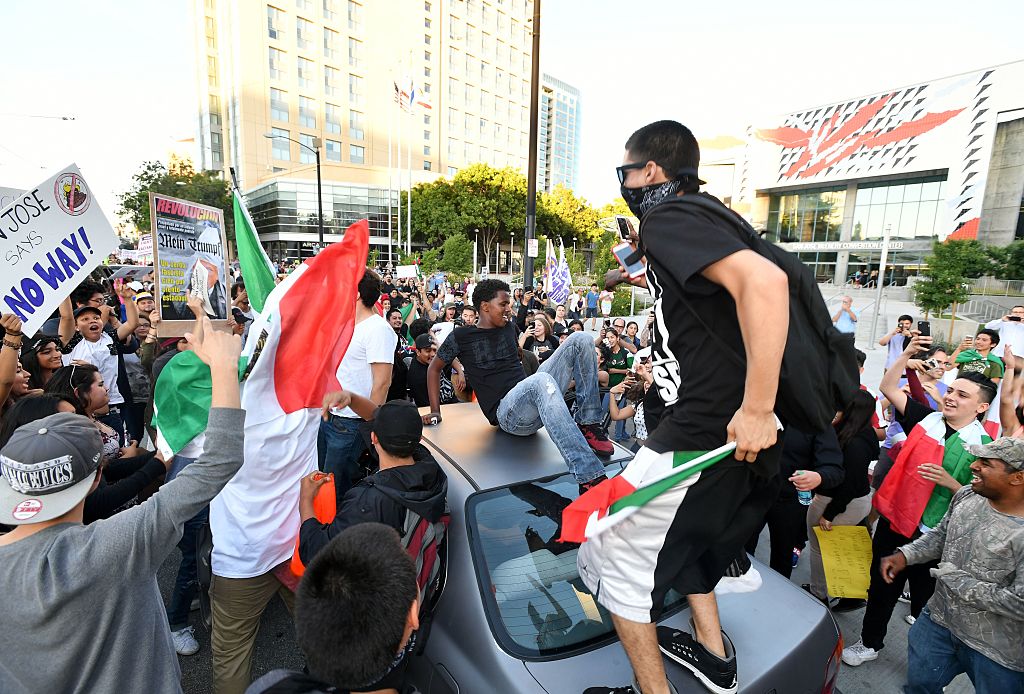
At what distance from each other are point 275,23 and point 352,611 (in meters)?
68.4

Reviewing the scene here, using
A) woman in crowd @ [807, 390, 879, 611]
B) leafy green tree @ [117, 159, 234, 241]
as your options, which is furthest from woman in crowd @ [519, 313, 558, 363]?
leafy green tree @ [117, 159, 234, 241]

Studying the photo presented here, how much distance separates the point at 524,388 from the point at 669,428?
151 centimetres

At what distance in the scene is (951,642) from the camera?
2516 mm

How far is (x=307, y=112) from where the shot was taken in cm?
5825

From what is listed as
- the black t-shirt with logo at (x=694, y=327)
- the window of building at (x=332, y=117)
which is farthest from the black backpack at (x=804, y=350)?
the window of building at (x=332, y=117)

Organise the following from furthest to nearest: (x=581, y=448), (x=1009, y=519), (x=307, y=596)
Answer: (x=581, y=448) < (x=1009, y=519) < (x=307, y=596)

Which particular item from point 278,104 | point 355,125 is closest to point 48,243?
point 278,104

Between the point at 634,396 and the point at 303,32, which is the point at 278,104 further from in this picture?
the point at 634,396

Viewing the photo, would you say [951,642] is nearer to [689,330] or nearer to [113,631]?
[689,330]

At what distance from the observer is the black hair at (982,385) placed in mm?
3180

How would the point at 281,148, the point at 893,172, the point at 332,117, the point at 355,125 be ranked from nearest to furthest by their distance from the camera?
the point at 893,172
the point at 281,148
the point at 332,117
the point at 355,125

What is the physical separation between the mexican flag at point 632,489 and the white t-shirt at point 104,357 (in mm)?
5088

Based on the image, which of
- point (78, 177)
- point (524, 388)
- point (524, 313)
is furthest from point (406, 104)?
point (524, 388)

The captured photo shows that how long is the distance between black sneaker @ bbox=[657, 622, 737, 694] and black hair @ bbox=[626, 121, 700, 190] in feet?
5.36
